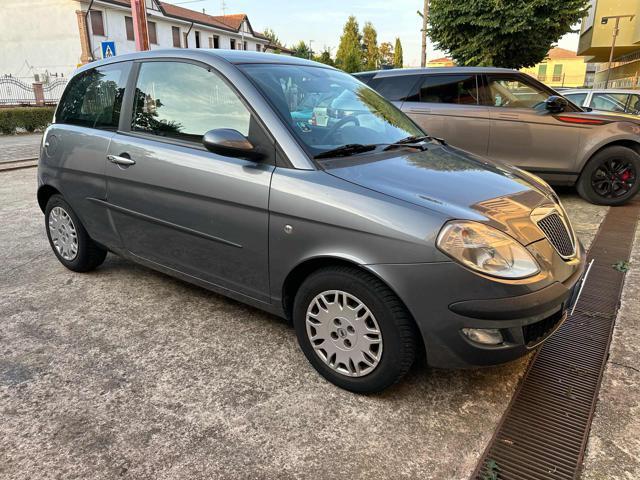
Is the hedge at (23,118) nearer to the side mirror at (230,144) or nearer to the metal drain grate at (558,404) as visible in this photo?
the side mirror at (230,144)

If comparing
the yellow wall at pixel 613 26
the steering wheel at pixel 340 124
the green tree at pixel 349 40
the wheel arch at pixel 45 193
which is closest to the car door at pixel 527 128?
the steering wheel at pixel 340 124

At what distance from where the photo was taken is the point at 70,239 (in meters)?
3.96

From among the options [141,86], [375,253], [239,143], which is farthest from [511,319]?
[141,86]

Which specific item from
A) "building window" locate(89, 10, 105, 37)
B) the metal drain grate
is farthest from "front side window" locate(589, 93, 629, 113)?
"building window" locate(89, 10, 105, 37)

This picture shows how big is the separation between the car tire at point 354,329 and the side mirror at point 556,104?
4.75m

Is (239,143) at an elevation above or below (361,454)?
above

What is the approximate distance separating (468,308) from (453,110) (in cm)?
487

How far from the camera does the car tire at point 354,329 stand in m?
2.22

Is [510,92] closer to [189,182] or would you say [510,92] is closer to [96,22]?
[189,182]

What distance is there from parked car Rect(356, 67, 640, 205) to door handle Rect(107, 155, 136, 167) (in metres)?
4.34

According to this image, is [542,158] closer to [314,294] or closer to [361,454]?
[314,294]

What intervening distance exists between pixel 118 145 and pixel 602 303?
354 cm

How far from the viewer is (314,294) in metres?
2.46

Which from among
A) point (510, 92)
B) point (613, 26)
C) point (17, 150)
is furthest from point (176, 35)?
point (510, 92)
